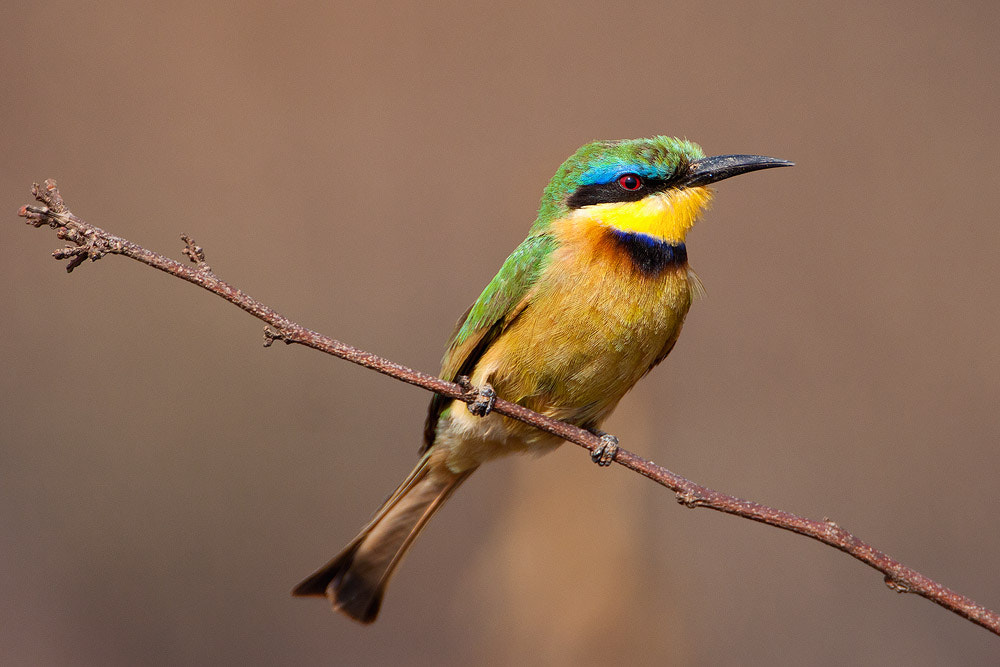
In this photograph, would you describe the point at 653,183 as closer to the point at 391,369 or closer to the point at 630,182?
the point at 630,182

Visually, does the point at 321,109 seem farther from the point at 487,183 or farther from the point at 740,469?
the point at 740,469

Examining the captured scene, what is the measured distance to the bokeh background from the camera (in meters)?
3.71

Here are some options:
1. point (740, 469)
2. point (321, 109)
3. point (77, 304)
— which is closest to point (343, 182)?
point (321, 109)

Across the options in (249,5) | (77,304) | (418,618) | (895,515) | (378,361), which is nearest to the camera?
(378,361)

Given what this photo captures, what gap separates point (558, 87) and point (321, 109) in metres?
1.14

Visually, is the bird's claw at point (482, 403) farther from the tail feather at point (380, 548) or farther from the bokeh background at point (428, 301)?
the bokeh background at point (428, 301)

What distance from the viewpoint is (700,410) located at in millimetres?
4043

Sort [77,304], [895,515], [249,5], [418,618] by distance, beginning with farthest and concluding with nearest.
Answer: [249,5] → [77,304] → [895,515] → [418,618]

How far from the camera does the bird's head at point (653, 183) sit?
2.25m

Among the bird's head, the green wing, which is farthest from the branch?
the bird's head

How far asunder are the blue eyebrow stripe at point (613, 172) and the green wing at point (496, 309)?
18 cm

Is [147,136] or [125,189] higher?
[147,136]

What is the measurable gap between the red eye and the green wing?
22 cm

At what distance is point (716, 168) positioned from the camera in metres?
2.23
